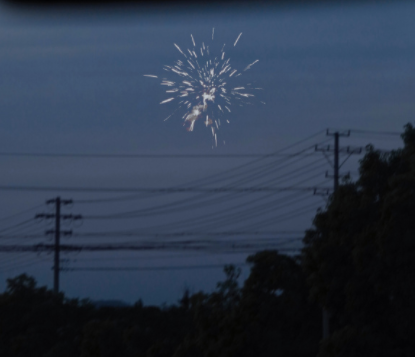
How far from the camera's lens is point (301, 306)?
1791 cm

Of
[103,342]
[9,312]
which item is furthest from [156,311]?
[9,312]

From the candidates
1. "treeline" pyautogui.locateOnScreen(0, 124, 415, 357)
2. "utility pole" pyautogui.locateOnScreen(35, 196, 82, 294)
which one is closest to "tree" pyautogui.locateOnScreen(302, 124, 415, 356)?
"treeline" pyautogui.locateOnScreen(0, 124, 415, 357)

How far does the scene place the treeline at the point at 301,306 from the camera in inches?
497

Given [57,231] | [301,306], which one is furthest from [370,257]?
[57,231]

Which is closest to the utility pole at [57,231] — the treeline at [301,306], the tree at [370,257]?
the treeline at [301,306]

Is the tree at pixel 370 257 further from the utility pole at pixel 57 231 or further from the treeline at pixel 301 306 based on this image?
the utility pole at pixel 57 231

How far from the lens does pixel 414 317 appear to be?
1257 cm

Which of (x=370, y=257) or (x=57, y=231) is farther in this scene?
(x=57, y=231)

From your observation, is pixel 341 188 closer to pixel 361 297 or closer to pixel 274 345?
pixel 361 297

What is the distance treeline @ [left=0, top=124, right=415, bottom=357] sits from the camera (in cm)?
1263

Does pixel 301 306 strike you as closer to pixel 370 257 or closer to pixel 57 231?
pixel 370 257

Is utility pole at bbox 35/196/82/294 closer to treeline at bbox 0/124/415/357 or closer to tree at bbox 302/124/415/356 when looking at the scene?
treeline at bbox 0/124/415/357

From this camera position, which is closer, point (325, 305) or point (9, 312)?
point (325, 305)

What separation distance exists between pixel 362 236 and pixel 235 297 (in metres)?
6.00
